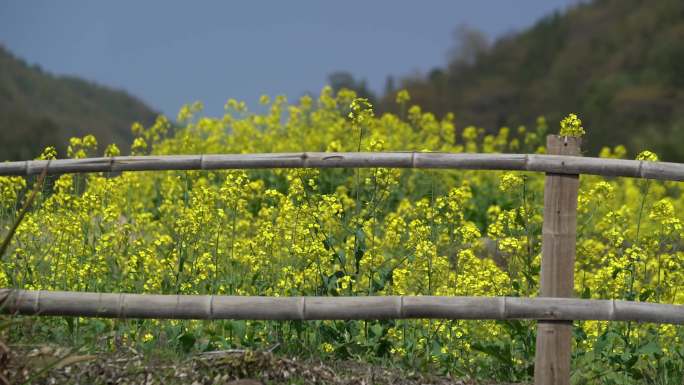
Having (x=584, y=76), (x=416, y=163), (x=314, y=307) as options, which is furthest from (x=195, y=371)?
→ (x=584, y=76)

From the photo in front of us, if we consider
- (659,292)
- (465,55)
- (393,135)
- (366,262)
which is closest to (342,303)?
(366,262)

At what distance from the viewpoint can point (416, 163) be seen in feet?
19.8

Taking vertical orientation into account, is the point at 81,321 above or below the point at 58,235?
below

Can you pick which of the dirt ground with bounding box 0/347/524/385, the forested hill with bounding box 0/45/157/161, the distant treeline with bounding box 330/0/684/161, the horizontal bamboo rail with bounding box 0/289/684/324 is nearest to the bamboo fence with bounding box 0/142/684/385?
the horizontal bamboo rail with bounding box 0/289/684/324

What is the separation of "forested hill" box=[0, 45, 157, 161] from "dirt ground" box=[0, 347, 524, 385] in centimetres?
3056

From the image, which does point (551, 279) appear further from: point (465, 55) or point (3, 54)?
point (3, 54)

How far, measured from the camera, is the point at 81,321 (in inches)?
270

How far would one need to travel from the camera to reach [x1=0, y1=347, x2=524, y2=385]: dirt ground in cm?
584

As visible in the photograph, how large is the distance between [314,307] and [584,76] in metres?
33.7

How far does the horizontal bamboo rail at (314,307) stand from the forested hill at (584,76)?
20.6 metres

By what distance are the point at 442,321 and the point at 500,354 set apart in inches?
17.7

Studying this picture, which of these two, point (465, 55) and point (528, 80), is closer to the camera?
point (528, 80)

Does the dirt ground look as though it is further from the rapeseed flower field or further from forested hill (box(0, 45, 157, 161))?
forested hill (box(0, 45, 157, 161))

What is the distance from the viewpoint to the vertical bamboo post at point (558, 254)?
5.88 m
